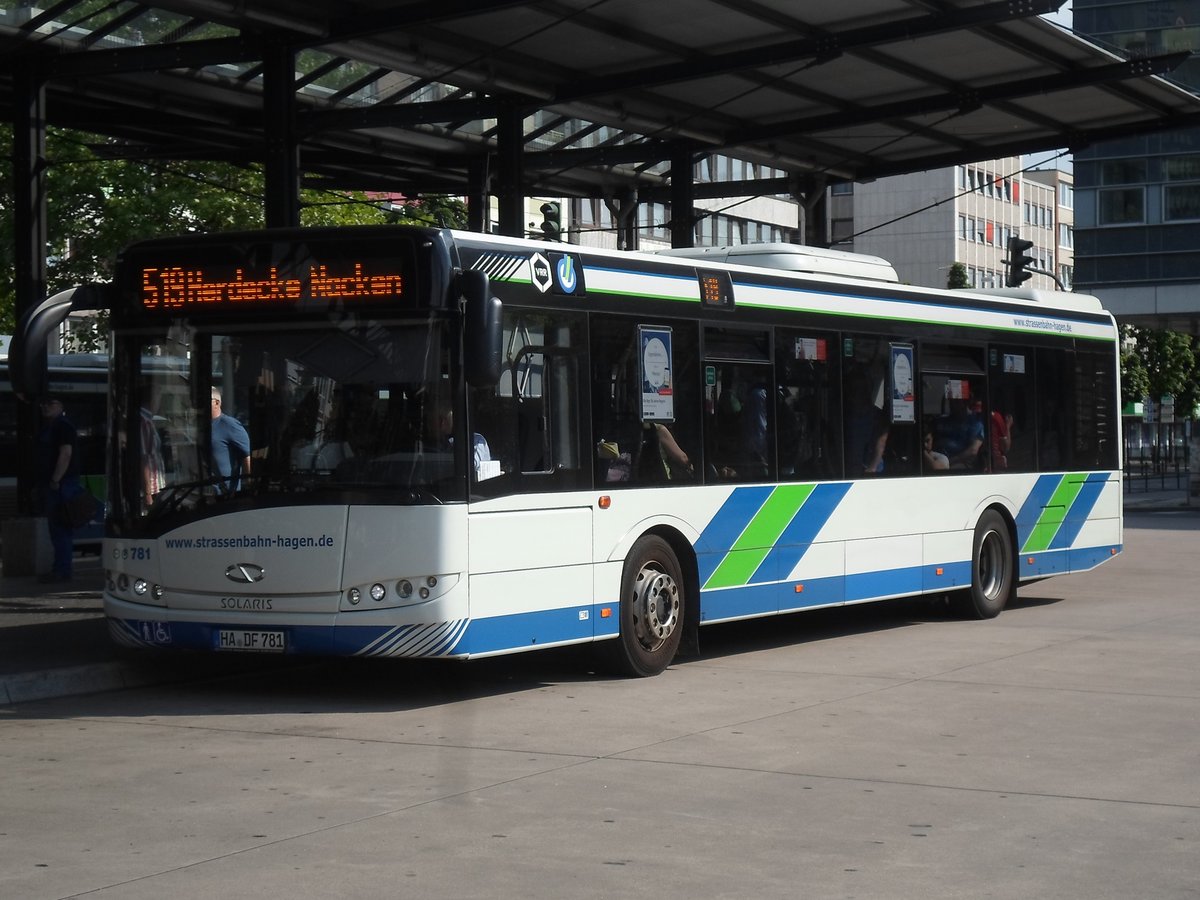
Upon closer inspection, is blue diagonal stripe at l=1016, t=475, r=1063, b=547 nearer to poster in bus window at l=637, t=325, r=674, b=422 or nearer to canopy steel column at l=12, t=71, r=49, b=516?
poster in bus window at l=637, t=325, r=674, b=422

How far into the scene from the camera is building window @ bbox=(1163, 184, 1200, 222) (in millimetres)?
52781

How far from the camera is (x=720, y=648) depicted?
14.3 meters

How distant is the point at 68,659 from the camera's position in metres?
12.1

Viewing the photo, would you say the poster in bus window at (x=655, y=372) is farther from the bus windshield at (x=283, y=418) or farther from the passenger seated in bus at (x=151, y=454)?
the passenger seated in bus at (x=151, y=454)

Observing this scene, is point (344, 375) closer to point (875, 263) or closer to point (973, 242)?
point (875, 263)

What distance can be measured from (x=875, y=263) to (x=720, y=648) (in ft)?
11.7

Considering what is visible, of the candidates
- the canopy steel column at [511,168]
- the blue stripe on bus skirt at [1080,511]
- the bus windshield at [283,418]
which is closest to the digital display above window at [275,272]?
the bus windshield at [283,418]

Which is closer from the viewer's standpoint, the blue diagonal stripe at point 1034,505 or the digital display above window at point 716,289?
the digital display above window at point 716,289

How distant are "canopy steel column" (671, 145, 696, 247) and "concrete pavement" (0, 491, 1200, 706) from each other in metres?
9.68

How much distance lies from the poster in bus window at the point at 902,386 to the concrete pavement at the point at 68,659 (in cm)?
535

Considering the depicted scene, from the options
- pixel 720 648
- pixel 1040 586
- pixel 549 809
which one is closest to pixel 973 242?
pixel 1040 586

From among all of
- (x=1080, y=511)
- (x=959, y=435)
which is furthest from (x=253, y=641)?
(x=1080, y=511)

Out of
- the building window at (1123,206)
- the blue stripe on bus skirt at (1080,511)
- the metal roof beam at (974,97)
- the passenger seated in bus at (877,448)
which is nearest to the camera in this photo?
the passenger seated in bus at (877,448)

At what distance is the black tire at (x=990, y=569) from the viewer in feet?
53.4
